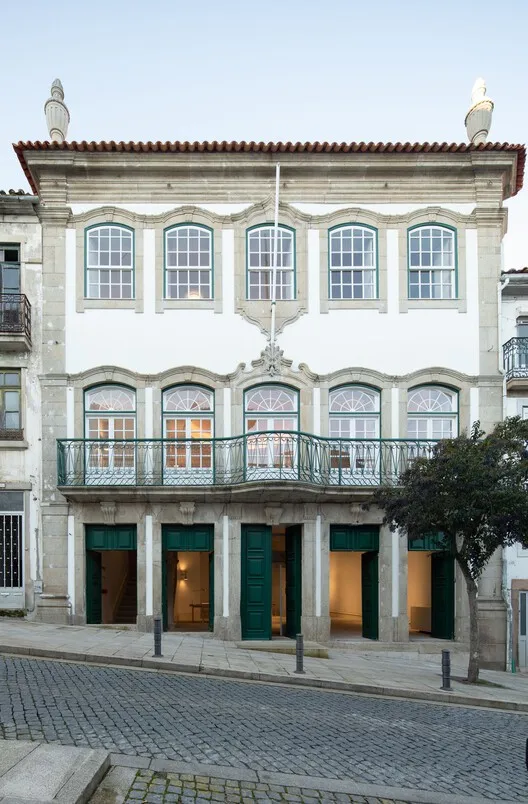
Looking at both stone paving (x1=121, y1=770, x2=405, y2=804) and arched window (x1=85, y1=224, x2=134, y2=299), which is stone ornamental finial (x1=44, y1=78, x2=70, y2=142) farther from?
stone paving (x1=121, y1=770, x2=405, y2=804)

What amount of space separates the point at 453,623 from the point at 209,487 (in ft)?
19.9

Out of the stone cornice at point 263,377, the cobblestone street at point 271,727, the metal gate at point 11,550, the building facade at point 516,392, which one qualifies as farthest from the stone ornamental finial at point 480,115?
the metal gate at point 11,550

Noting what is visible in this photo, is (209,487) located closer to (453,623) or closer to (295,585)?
(295,585)

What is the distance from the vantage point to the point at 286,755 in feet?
20.6

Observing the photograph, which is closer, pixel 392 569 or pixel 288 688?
pixel 288 688

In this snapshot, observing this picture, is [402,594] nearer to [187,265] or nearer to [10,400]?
[187,265]

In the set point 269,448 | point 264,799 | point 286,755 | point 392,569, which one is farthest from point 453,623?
point 264,799

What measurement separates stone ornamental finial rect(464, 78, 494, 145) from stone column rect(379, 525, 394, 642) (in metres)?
9.27

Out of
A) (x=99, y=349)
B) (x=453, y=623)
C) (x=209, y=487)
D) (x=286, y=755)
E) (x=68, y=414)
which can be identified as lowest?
(x=453, y=623)

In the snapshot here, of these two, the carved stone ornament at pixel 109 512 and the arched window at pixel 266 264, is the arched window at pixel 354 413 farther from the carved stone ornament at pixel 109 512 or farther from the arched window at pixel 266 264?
the carved stone ornament at pixel 109 512

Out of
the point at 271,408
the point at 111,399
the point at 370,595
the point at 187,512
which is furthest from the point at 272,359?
the point at 370,595

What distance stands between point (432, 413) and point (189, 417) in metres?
5.41

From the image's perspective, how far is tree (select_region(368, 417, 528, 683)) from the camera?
36.1ft

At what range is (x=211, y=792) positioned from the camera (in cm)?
520
